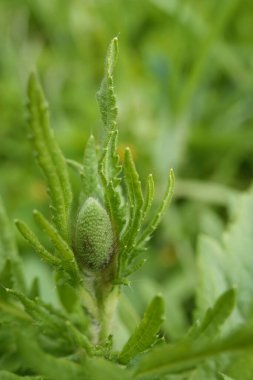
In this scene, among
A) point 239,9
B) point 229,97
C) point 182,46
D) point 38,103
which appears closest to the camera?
point 38,103

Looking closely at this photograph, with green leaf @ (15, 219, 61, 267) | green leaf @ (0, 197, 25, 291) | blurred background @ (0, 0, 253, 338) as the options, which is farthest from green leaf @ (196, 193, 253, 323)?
blurred background @ (0, 0, 253, 338)

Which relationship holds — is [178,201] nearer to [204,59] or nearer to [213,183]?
[213,183]

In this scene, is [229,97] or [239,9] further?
[239,9]

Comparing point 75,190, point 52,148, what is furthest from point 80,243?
point 75,190

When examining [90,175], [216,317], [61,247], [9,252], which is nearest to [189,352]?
[216,317]

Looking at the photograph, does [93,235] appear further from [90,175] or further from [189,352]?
[189,352]

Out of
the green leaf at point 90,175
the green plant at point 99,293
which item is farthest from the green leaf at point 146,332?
the green leaf at point 90,175
